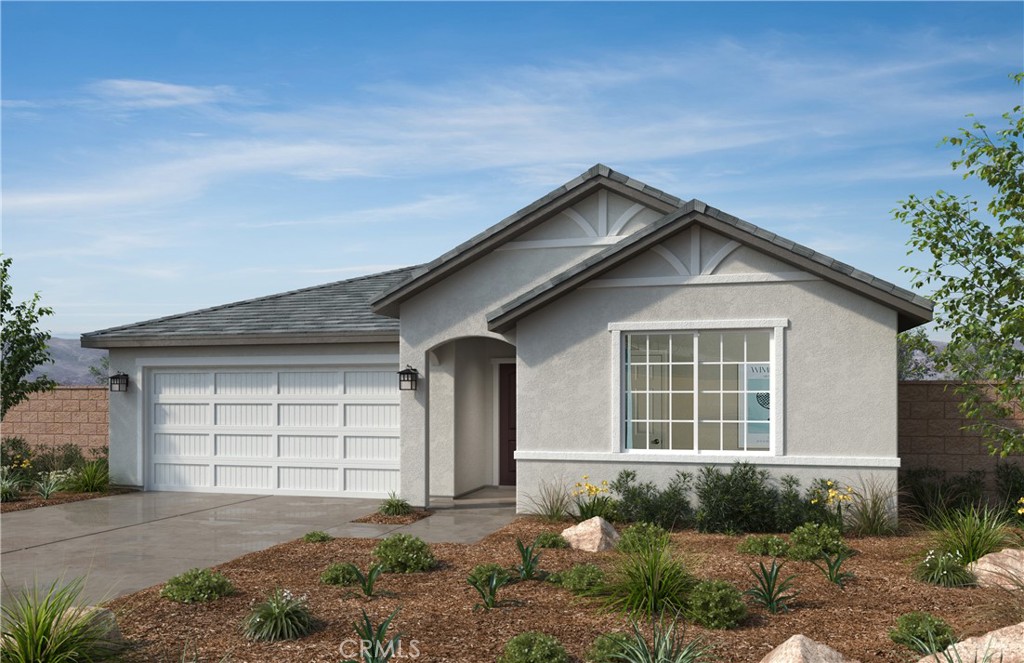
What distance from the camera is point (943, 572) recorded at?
852cm

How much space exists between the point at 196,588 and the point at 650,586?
401 cm

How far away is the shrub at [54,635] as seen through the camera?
609 centimetres

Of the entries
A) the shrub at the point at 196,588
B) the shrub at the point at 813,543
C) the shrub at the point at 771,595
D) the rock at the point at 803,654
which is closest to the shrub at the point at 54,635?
the shrub at the point at 196,588

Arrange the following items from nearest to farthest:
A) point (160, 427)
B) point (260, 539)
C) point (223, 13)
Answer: point (260, 539), point (223, 13), point (160, 427)

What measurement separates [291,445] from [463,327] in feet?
13.4

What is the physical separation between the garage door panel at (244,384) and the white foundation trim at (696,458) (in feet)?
18.0

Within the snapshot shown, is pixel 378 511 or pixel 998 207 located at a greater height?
pixel 998 207

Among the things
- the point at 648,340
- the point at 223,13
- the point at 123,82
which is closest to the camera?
the point at 648,340

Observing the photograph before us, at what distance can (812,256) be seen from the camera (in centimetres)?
1153

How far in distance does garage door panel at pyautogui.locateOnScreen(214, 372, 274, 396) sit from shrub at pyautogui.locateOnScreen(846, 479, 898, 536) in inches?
387

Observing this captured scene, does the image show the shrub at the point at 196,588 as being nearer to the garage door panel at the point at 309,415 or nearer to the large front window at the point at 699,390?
the large front window at the point at 699,390

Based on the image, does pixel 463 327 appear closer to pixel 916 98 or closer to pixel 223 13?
pixel 223 13

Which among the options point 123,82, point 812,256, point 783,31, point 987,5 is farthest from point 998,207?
point 123,82

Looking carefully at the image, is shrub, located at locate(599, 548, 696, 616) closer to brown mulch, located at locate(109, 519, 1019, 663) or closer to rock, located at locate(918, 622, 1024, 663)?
brown mulch, located at locate(109, 519, 1019, 663)
